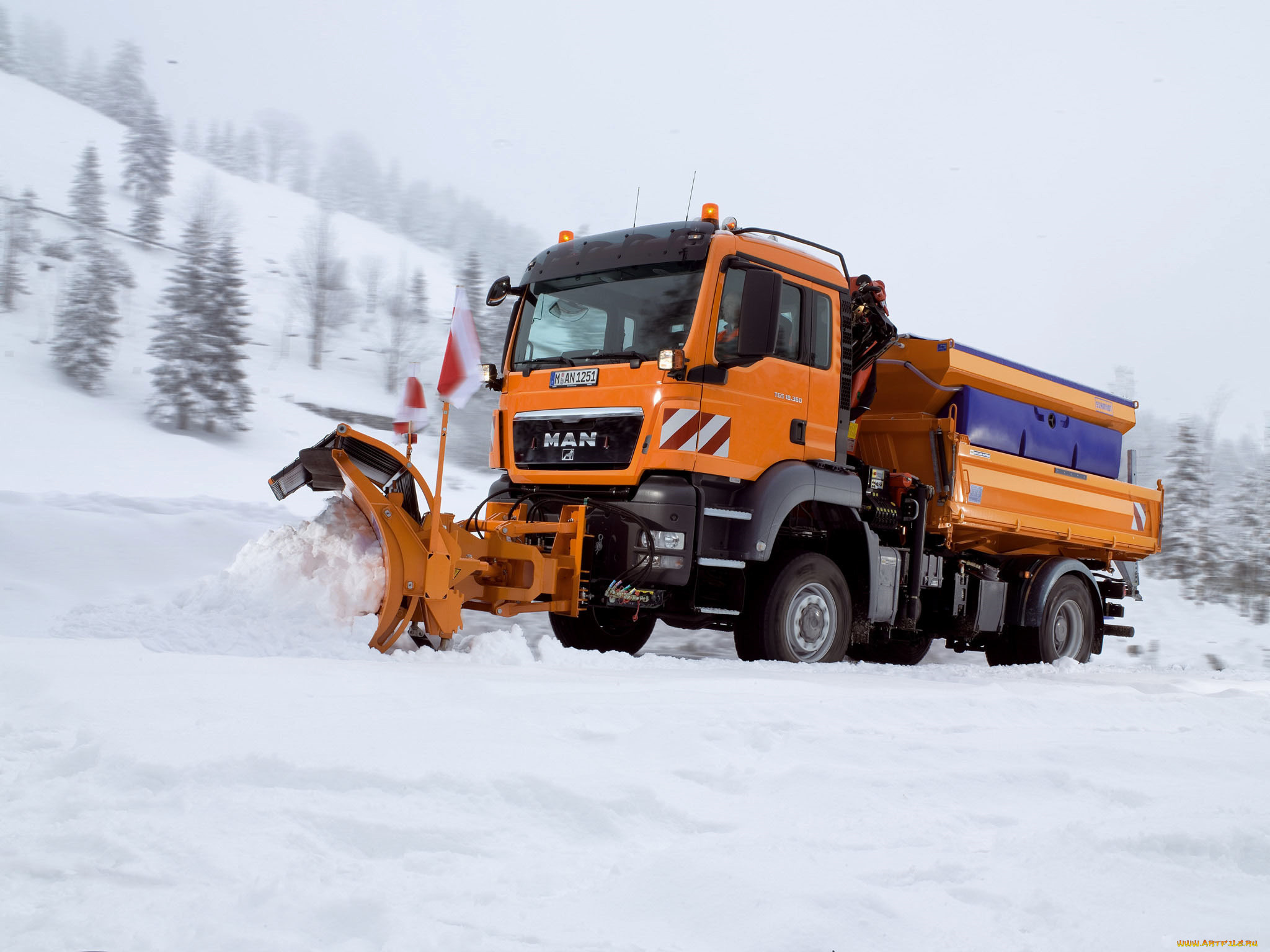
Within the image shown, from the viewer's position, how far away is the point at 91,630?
482 cm

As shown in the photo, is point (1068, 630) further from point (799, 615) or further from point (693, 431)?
point (693, 431)

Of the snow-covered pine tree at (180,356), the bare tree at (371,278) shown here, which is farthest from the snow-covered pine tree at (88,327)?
→ the bare tree at (371,278)

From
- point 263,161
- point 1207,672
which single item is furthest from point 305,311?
point 263,161

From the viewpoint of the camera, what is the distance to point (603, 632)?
7957 millimetres

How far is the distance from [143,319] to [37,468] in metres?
19.9

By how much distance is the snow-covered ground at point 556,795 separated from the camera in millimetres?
2174

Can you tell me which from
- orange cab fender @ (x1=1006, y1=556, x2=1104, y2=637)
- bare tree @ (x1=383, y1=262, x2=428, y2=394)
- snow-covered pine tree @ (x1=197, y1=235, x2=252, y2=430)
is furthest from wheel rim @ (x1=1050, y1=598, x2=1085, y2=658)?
bare tree @ (x1=383, y1=262, x2=428, y2=394)

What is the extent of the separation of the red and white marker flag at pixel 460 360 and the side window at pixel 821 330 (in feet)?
7.49

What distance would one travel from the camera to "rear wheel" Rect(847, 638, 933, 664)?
969 cm

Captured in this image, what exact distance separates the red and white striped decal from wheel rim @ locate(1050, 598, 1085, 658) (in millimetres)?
4566

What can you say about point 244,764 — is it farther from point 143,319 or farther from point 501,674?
point 143,319

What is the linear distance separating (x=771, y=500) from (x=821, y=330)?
1276 millimetres

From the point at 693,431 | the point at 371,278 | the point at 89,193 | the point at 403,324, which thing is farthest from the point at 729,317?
the point at 371,278

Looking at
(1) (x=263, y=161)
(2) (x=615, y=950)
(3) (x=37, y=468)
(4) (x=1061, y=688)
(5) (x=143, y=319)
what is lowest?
(2) (x=615, y=950)
